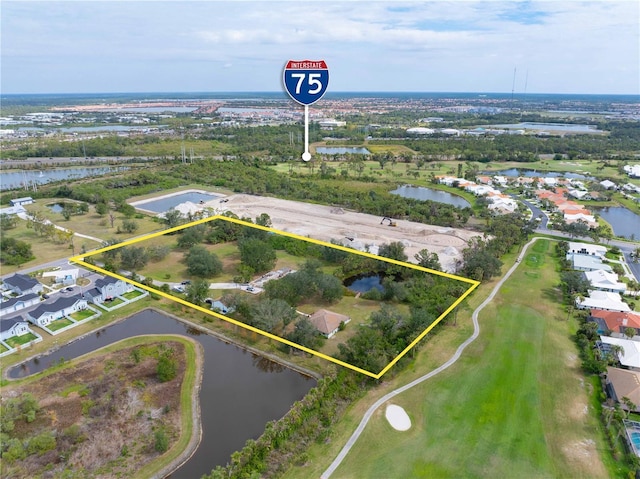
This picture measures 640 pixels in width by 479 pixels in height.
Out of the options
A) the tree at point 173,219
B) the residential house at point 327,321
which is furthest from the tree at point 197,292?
the tree at point 173,219

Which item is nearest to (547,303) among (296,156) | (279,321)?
(279,321)

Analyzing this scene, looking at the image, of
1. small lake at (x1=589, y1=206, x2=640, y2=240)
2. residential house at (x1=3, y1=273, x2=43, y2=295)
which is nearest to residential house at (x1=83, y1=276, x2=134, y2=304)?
residential house at (x1=3, y1=273, x2=43, y2=295)

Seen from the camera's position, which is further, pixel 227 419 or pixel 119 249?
pixel 119 249

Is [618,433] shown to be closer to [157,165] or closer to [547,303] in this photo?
[547,303]

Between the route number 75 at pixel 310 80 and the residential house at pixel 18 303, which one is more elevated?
the route number 75 at pixel 310 80

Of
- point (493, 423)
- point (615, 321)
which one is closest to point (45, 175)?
point (493, 423)

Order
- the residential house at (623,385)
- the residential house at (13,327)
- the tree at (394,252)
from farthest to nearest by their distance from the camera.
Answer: the tree at (394,252) → the residential house at (13,327) → the residential house at (623,385)

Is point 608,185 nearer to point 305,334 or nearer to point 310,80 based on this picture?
point 305,334

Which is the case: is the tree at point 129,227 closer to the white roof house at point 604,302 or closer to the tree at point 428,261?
the tree at point 428,261
